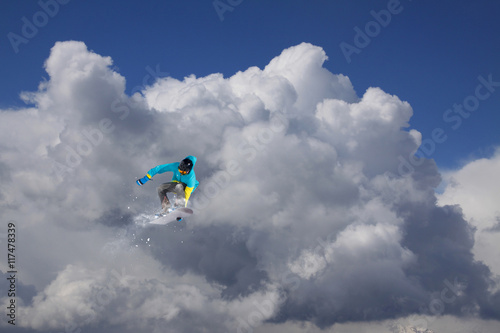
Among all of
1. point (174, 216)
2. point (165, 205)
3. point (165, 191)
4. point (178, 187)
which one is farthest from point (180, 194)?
point (174, 216)

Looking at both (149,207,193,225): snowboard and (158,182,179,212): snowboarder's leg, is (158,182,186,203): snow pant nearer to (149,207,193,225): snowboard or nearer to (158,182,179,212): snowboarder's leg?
(158,182,179,212): snowboarder's leg

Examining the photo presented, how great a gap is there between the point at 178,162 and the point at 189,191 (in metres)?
2.30

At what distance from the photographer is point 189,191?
1104 inches

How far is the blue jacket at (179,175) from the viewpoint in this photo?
2622 cm

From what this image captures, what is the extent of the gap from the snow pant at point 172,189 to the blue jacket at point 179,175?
25 centimetres

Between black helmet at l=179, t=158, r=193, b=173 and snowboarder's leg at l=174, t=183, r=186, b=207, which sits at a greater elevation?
black helmet at l=179, t=158, r=193, b=173

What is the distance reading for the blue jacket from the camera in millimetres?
26219

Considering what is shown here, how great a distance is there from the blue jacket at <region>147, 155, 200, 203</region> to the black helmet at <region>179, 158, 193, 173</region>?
0.75 feet

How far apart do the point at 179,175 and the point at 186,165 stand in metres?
1.89

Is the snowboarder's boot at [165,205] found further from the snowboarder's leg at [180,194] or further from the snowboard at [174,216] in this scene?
the snowboarder's leg at [180,194]

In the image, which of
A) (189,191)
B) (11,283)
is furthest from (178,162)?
(11,283)

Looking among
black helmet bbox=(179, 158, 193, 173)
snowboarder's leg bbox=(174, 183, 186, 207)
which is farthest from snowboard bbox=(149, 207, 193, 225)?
black helmet bbox=(179, 158, 193, 173)

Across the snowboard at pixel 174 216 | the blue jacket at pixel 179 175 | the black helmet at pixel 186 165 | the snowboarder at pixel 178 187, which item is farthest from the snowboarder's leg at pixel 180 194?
the black helmet at pixel 186 165

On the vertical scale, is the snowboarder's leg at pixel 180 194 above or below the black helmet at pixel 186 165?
below
